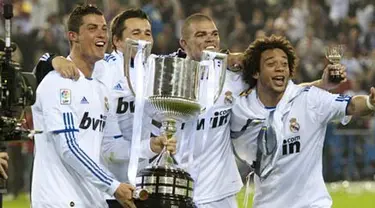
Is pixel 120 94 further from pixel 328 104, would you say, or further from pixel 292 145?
pixel 328 104

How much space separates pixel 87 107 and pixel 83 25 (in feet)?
1.99

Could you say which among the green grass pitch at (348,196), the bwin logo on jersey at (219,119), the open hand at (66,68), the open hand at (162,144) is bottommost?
the green grass pitch at (348,196)

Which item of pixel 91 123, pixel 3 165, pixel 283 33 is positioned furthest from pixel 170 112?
pixel 283 33

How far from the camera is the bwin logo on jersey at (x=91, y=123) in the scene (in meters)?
8.51

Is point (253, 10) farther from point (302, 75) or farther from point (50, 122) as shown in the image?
point (50, 122)

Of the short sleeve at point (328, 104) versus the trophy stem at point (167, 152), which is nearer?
the trophy stem at point (167, 152)

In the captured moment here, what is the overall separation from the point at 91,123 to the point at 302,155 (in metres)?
1.65

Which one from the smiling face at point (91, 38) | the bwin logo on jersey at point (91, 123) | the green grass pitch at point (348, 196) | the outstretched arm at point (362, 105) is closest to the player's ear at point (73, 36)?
the smiling face at point (91, 38)

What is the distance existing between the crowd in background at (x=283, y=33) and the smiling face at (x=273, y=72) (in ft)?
27.4

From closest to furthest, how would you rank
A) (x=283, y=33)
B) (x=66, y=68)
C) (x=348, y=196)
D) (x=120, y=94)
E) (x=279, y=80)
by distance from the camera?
(x=66, y=68), (x=120, y=94), (x=279, y=80), (x=348, y=196), (x=283, y=33)

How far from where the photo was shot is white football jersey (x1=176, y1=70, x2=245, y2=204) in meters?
9.30

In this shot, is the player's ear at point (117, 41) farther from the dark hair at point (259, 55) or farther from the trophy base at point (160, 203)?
the trophy base at point (160, 203)

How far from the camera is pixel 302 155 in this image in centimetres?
923

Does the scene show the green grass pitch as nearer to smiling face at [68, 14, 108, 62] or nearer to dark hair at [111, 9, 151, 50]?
dark hair at [111, 9, 151, 50]
